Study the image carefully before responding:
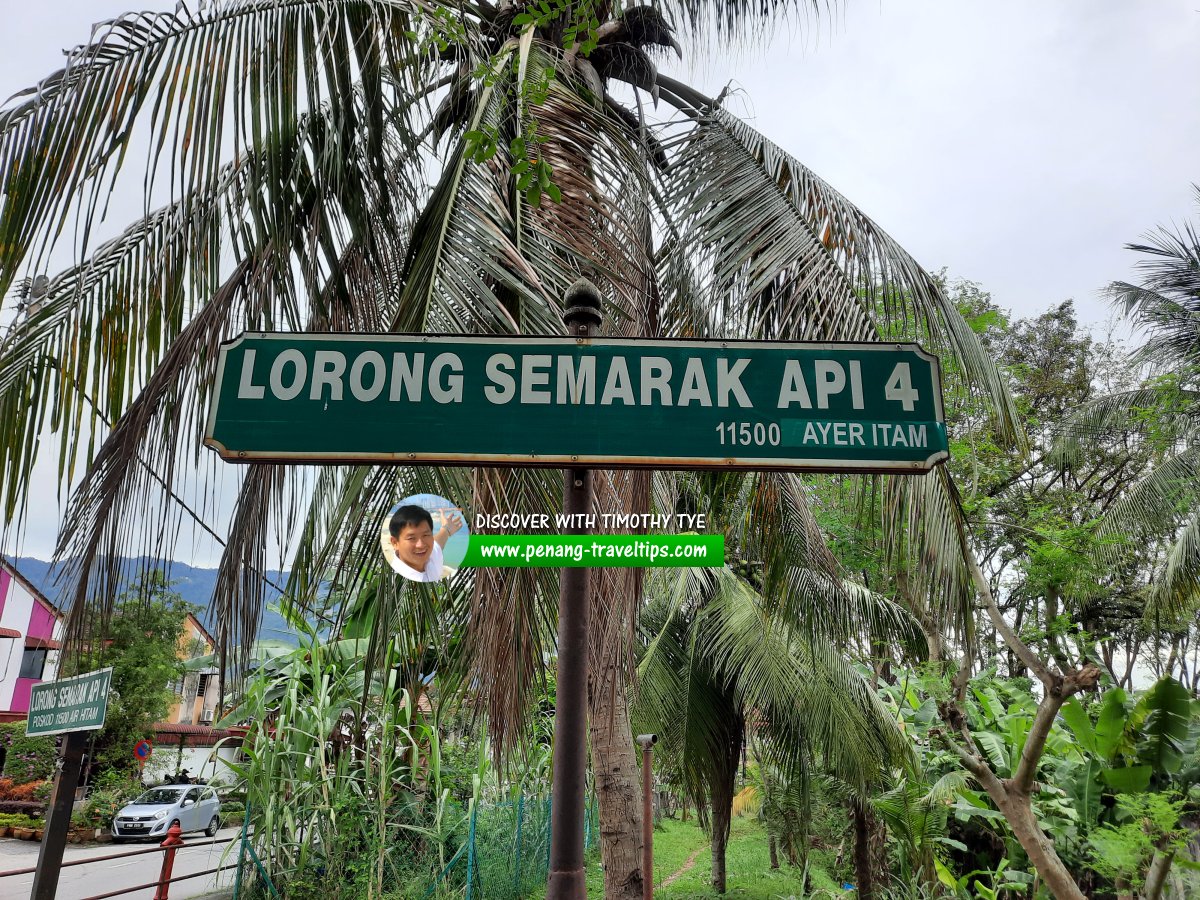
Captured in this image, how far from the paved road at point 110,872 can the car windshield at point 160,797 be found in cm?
82

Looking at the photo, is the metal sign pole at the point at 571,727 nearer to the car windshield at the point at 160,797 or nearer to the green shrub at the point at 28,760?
the car windshield at the point at 160,797

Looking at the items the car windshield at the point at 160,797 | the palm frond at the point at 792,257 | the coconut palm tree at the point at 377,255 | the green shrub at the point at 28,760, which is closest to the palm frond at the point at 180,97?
the coconut palm tree at the point at 377,255

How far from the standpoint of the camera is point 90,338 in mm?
3207

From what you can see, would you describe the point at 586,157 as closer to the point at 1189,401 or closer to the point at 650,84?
the point at 650,84

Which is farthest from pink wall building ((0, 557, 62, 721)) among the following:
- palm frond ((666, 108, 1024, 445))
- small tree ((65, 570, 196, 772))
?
palm frond ((666, 108, 1024, 445))

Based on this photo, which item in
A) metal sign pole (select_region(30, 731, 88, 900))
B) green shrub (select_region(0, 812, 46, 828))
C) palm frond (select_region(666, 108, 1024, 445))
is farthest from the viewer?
green shrub (select_region(0, 812, 46, 828))

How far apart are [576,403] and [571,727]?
0.62 meters

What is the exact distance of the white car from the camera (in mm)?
15633

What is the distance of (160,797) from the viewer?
1681cm

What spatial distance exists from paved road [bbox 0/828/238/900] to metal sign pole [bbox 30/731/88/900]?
580 centimetres

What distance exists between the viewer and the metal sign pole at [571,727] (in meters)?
1.36

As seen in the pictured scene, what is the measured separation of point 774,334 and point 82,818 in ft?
63.4

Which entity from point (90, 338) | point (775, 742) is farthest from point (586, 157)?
point (775, 742)

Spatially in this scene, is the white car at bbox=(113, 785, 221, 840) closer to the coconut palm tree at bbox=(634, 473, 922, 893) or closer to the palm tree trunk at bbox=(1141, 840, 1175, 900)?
the coconut palm tree at bbox=(634, 473, 922, 893)
